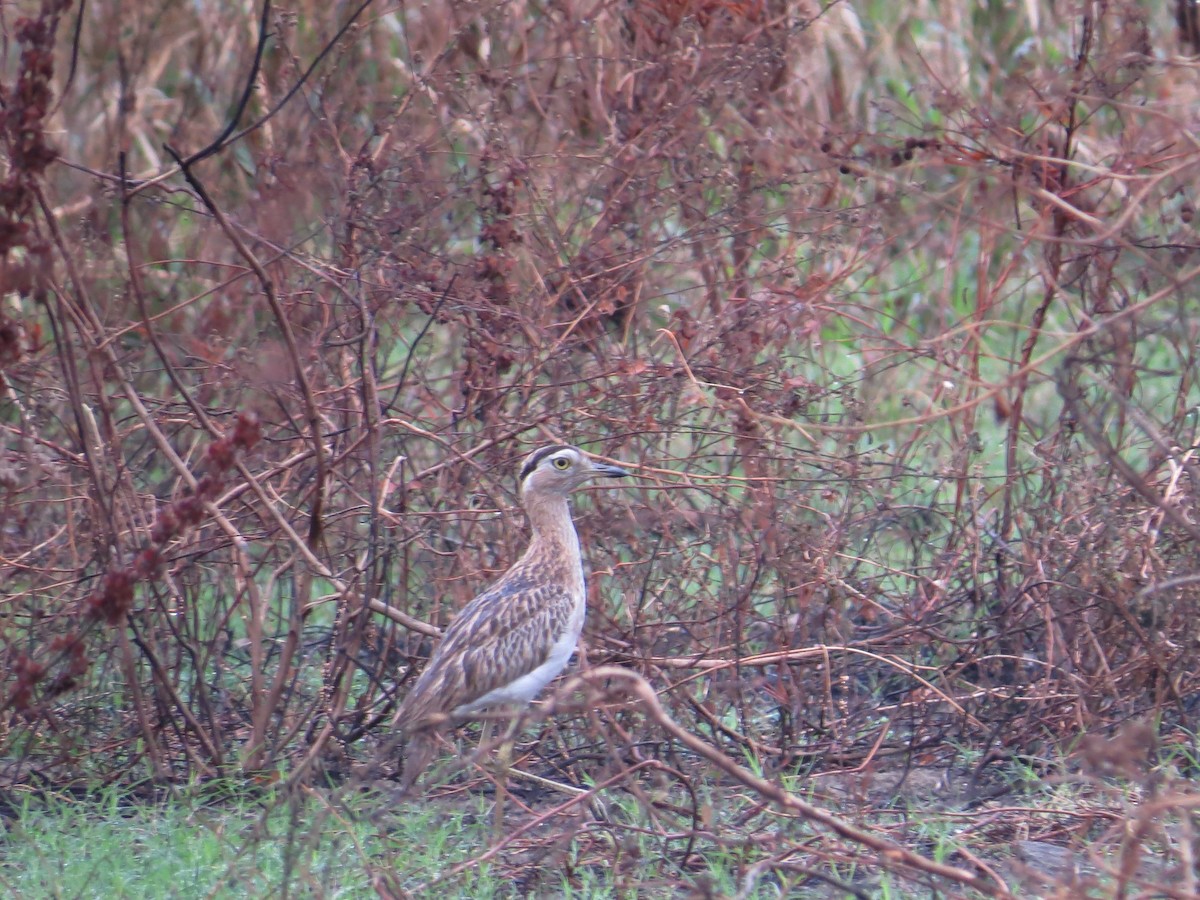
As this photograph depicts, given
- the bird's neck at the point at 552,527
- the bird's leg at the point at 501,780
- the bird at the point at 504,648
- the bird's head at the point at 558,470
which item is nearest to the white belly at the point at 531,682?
the bird at the point at 504,648

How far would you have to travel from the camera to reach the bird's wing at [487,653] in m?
5.52

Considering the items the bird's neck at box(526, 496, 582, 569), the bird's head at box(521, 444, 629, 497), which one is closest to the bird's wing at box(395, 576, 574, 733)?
the bird's neck at box(526, 496, 582, 569)

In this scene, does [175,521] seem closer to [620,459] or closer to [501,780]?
[501,780]

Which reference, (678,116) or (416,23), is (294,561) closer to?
(678,116)

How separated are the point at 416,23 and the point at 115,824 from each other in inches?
231

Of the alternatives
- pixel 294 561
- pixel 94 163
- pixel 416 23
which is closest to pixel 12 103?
pixel 294 561

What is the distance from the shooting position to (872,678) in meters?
6.70

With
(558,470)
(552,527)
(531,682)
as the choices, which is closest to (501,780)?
(531,682)

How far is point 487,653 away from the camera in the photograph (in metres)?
5.55

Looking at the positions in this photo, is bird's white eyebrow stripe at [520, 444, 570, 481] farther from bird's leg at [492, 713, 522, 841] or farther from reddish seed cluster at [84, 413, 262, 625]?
reddish seed cluster at [84, 413, 262, 625]

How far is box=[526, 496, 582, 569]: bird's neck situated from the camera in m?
5.96

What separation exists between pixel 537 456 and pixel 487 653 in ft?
2.87

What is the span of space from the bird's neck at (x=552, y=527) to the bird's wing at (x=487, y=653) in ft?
1.09

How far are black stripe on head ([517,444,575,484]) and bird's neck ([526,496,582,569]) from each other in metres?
0.11
